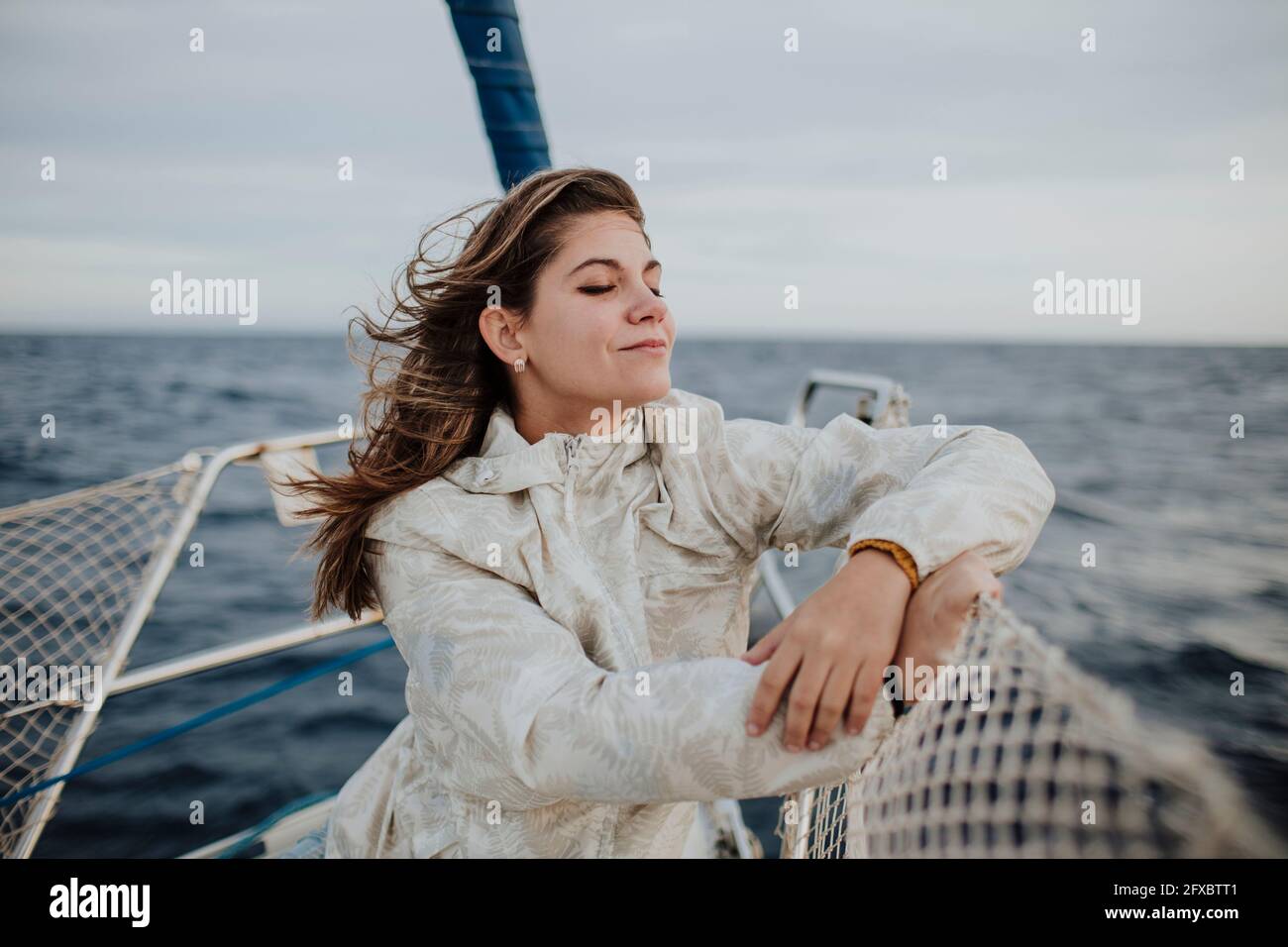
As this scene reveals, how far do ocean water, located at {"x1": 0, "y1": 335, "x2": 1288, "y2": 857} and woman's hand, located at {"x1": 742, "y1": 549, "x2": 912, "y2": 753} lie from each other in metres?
0.35

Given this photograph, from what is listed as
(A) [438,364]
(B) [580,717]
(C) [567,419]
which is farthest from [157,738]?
(B) [580,717]

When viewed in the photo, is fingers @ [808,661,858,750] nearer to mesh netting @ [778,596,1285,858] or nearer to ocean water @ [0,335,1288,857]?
mesh netting @ [778,596,1285,858]

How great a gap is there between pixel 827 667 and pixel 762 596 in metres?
5.13

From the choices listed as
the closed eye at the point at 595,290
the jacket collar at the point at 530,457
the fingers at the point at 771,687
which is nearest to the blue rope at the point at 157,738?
the jacket collar at the point at 530,457

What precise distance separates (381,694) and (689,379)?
29067 mm

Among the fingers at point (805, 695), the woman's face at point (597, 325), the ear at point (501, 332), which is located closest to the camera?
the fingers at point (805, 695)

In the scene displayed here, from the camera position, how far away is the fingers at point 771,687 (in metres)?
0.91

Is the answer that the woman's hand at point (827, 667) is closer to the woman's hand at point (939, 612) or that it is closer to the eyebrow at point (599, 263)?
the woman's hand at point (939, 612)

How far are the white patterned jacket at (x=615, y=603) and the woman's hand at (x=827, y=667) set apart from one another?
2cm

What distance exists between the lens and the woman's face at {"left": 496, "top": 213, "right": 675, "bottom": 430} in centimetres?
143

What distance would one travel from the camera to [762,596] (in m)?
5.95

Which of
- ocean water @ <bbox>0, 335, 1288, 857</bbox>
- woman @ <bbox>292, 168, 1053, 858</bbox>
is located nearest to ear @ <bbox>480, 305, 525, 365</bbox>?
woman @ <bbox>292, 168, 1053, 858</bbox>

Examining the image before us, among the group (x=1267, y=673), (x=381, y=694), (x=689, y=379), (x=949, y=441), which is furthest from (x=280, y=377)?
(x=949, y=441)

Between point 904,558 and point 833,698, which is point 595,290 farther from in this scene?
point 833,698
